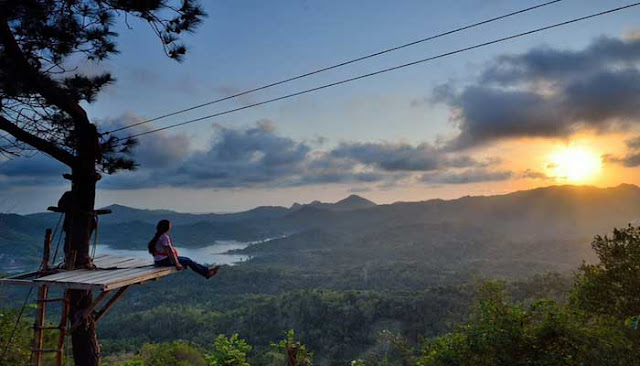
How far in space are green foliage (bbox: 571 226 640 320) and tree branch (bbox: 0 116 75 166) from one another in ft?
35.9

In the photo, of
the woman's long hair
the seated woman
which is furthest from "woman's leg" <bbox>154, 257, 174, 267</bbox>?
the woman's long hair

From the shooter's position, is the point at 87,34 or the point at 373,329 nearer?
the point at 87,34

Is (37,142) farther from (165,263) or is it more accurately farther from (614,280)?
(614,280)

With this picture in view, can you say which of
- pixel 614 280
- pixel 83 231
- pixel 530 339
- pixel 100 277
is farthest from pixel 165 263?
pixel 614 280

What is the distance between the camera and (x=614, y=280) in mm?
9844

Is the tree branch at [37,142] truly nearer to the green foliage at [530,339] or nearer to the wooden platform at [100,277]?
the wooden platform at [100,277]

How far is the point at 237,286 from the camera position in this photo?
94625mm

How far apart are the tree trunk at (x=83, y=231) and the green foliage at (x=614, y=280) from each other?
1032 centimetres

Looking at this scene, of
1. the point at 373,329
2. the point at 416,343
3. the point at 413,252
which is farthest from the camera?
the point at 413,252

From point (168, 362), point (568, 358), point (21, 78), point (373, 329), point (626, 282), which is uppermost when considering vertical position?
point (21, 78)

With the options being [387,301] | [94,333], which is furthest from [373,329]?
[94,333]

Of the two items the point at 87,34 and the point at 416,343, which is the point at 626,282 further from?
the point at 416,343

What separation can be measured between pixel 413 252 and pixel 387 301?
9710 centimetres

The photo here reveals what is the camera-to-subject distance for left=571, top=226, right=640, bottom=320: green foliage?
9289 mm
